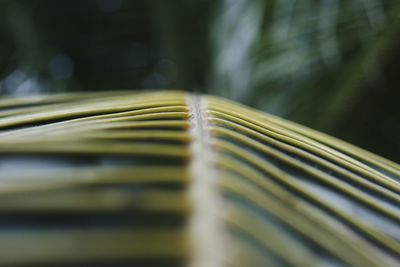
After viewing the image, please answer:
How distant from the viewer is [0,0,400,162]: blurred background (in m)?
0.87

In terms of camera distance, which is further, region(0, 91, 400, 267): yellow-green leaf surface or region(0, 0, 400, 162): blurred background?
region(0, 0, 400, 162): blurred background

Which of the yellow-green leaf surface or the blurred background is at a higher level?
the blurred background

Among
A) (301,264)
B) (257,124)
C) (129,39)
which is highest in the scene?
(129,39)

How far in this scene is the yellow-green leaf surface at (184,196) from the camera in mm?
170

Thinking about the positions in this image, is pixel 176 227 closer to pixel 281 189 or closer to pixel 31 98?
pixel 281 189

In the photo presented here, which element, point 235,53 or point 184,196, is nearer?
point 184,196

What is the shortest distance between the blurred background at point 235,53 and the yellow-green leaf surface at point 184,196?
502 millimetres

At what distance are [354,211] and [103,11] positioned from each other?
4.08 ft

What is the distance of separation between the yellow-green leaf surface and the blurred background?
50 cm

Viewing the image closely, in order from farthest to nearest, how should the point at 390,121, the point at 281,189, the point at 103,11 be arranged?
the point at 103,11, the point at 390,121, the point at 281,189

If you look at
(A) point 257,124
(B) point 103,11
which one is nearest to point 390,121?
(A) point 257,124

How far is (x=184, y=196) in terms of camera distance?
212 millimetres

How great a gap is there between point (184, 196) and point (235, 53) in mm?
849

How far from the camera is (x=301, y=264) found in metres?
0.19
